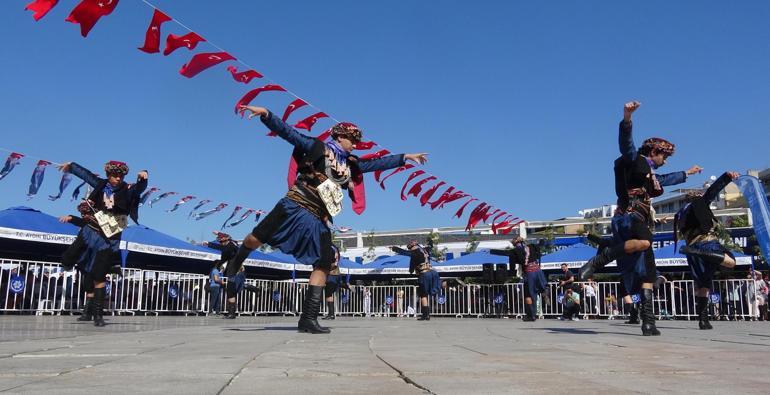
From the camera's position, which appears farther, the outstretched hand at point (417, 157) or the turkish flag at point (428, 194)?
the turkish flag at point (428, 194)

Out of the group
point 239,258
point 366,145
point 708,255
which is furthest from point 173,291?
point 708,255

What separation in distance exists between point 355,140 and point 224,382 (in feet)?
13.5

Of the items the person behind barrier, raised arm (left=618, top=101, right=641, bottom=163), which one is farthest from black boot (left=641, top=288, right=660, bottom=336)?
the person behind barrier

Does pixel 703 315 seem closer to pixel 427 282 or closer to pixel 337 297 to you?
pixel 427 282

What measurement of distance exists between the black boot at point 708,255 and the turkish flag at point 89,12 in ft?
26.3

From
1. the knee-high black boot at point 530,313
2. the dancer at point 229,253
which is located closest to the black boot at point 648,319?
the knee-high black boot at point 530,313

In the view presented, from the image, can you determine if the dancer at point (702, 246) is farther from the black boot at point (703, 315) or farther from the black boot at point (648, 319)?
the black boot at point (648, 319)

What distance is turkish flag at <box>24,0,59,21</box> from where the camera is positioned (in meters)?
6.35

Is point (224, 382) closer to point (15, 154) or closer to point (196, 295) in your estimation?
point (15, 154)

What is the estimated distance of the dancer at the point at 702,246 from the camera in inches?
316

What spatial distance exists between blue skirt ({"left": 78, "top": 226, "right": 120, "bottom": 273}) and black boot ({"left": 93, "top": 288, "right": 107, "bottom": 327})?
0.33m

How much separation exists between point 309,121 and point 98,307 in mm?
5440

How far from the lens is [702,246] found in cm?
827

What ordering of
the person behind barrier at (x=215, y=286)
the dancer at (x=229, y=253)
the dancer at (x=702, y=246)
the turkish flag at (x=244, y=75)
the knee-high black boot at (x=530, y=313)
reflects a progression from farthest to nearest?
the person behind barrier at (x=215, y=286)
the knee-high black boot at (x=530, y=313)
the dancer at (x=229, y=253)
the turkish flag at (x=244, y=75)
the dancer at (x=702, y=246)
